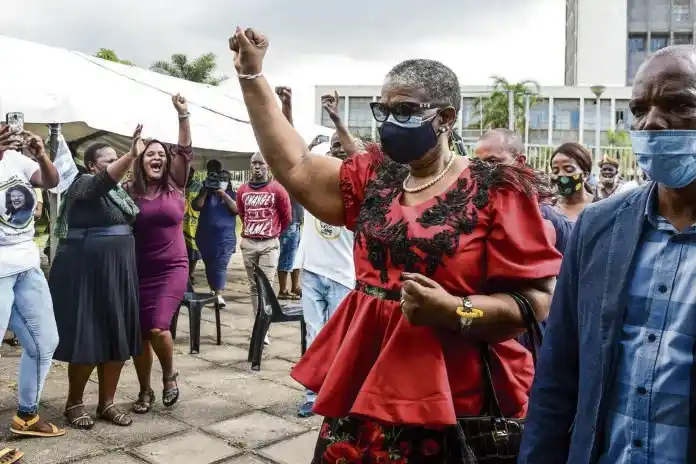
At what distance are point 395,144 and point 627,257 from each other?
33.9 inches

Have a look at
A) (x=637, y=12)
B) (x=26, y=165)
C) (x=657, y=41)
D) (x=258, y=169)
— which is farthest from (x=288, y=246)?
(x=637, y=12)

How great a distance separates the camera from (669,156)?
1.47 m

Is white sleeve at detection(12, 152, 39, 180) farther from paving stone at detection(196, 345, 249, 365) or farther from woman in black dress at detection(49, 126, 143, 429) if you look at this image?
paving stone at detection(196, 345, 249, 365)

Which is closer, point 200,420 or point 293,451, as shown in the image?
point 293,451

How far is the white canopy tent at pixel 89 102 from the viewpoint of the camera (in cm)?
579

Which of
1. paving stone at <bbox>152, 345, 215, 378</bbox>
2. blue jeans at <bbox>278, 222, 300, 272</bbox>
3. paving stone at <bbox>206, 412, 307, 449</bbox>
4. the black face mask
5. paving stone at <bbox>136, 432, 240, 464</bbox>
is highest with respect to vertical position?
the black face mask

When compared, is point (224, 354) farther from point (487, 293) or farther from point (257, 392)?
point (487, 293)

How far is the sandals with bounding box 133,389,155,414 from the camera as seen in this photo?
5.05 meters

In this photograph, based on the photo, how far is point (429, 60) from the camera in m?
2.23

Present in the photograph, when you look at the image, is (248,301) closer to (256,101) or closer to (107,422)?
(107,422)

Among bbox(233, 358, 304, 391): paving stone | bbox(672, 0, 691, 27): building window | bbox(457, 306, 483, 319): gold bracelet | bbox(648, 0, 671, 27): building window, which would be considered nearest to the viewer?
bbox(457, 306, 483, 319): gold bracelet

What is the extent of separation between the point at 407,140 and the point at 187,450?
9.71ft

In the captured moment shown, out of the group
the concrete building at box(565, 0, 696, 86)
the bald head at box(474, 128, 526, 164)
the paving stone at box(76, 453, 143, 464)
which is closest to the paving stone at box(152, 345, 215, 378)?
the paving stone at box(76, 453, 143, 464)

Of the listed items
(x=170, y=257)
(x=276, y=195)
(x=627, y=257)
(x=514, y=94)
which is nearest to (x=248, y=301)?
(x=276, y=195)
